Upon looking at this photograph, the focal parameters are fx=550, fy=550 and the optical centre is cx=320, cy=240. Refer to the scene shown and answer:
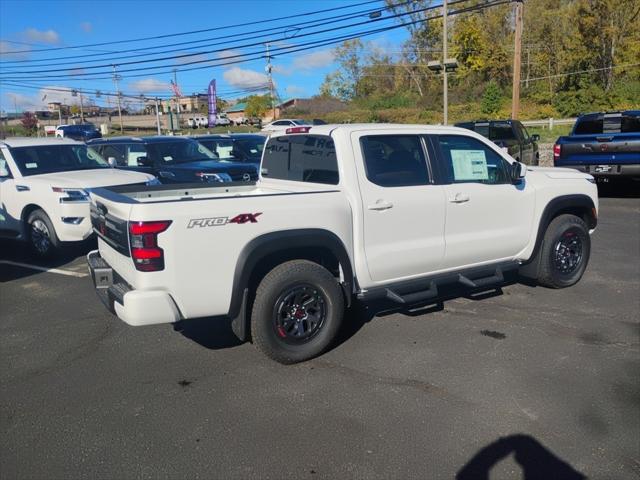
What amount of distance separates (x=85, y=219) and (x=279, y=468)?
565cm

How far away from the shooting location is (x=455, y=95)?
188ft

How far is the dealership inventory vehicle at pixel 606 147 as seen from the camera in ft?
36.6

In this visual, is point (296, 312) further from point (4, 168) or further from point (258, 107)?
point (258, 107)

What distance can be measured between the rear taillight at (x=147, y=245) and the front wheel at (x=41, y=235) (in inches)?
184

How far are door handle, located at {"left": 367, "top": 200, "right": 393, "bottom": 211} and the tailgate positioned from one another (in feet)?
28.4

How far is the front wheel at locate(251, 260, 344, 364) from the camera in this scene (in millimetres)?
4230

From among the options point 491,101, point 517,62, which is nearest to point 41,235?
point 517,62

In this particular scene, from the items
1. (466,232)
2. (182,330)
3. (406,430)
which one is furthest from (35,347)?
(466,232)

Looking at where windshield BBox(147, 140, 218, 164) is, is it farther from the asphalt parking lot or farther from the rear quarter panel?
the rear quarter panel

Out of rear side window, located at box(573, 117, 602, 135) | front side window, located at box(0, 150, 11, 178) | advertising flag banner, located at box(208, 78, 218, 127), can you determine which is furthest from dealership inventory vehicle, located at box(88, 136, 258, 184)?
advertising flag banner, located at box(208, 78, 218, 127)

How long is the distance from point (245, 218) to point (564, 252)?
3.93 meters

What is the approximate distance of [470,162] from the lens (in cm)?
536

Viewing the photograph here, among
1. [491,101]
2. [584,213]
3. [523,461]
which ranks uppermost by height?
[491,101]

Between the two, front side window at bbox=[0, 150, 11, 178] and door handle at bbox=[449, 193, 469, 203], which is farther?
front side window at bbox=[0, 150, 11, 178]
